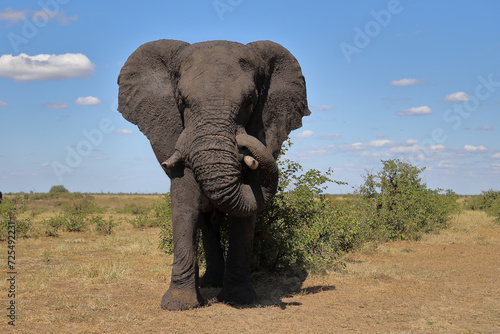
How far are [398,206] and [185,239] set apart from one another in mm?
11966

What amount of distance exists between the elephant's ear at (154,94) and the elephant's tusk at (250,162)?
4.98 feet

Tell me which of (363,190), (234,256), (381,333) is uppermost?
(363,190)

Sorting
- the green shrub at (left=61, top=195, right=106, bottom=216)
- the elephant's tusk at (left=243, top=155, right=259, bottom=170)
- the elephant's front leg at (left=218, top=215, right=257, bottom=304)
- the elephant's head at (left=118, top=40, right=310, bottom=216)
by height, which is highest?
the elephant's head at (left=118, top=40, right=310, bottom=216)

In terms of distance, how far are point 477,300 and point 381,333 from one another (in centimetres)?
293

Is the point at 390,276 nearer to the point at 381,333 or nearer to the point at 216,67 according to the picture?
the point at 381,333

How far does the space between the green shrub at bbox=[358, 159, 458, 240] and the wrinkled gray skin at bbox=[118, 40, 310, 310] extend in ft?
30.7

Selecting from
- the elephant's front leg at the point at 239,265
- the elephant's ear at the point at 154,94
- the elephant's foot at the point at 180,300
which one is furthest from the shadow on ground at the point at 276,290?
the elephant's ear at the point at 154,94

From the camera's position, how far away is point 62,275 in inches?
392

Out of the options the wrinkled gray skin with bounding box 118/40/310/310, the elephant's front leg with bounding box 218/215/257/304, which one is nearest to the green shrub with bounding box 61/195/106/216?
the wrinkled gray skin with bounding box 118/40/310/310

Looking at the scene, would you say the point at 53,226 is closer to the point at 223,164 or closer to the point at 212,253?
the point at 212,253

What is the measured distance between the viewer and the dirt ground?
22.0 ft

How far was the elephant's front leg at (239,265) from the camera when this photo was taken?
25.8 feet

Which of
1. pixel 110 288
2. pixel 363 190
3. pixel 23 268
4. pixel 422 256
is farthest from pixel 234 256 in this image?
pixel 363 190

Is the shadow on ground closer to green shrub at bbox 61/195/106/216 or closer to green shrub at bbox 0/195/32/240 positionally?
green shrub at bbox 0/195/32/240
